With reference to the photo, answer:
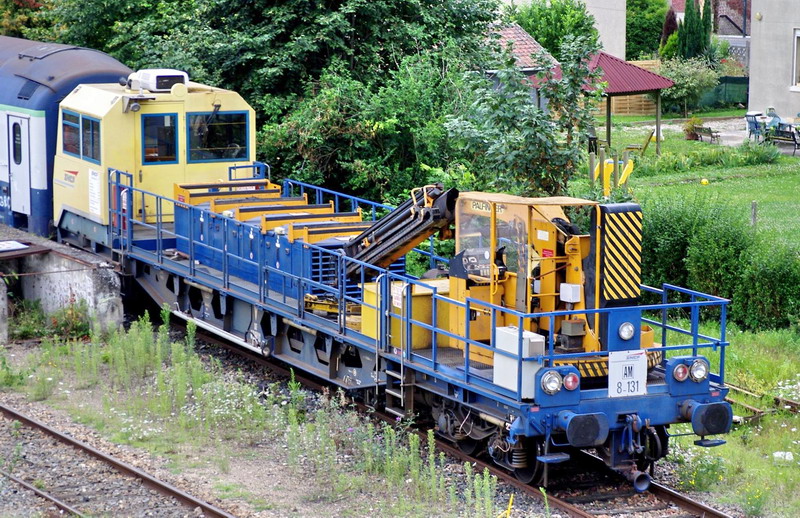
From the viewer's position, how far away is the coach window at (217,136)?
18.0 meters

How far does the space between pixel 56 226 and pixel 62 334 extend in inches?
108

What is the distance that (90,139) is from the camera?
696 inches

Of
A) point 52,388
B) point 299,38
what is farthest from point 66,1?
point 52,388

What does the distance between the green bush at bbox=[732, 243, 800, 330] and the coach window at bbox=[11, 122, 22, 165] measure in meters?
11.6

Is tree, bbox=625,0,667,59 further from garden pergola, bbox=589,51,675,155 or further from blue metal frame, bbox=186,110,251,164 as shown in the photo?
blue metal frame, bbox=186,110,251,164

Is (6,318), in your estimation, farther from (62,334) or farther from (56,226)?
(56,226)

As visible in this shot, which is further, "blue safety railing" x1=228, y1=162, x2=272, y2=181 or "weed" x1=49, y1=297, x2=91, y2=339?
"blue safety railing" x1=228, y1=162, x2=272, y2=181

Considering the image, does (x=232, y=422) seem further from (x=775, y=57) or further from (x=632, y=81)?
(x=775, y=57)

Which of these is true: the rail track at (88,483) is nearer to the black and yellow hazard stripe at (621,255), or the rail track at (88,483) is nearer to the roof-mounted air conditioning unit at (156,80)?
the black and yellow hazard stripe at (621,255)

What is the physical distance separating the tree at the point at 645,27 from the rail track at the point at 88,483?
5407 centimetres

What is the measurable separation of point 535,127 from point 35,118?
8.05m

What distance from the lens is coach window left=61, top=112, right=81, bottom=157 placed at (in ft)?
59.3

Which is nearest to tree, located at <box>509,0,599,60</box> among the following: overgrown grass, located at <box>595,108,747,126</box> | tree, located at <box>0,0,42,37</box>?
overgrown grass, located at <box>595,108,747,126</box>

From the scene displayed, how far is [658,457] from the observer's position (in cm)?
1141
